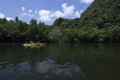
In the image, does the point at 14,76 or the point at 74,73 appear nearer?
the point at 14,76

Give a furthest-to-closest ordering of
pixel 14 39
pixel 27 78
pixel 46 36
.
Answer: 1. pixel 46 36
2. pixel 14 39
3. pixel 27 78

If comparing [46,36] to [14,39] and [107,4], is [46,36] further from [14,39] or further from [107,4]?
[107,4]

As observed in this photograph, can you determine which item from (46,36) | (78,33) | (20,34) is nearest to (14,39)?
(20,34)

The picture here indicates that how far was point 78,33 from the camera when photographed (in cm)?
11969

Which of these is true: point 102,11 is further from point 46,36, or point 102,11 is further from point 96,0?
point 46,36

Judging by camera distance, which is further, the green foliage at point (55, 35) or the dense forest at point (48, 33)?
the green foliage at point (55, 35)

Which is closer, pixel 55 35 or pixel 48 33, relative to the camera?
pixel 55 35

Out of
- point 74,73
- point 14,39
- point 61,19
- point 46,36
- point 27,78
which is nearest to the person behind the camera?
point 27,78

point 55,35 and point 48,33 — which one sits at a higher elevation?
point 48,33

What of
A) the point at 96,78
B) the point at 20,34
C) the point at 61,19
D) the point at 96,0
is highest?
the point at 96,0

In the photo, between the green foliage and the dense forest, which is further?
the green foliage

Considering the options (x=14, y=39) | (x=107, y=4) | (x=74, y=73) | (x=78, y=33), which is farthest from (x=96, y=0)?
(x=74, y=73)

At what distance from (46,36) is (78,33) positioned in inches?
733

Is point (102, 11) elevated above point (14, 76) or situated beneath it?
elevated above
